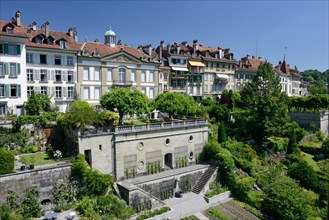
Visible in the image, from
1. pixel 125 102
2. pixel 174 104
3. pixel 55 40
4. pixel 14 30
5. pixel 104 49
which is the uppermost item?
pixel 14 30

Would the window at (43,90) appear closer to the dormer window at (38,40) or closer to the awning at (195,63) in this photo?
the dormer window at (38,40)

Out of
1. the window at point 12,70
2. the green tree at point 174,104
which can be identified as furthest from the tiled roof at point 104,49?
the green tree at point 174,104

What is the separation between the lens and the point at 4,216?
2238cm

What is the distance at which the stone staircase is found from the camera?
3320 centimetres

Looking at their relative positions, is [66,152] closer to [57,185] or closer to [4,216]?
[57,185]

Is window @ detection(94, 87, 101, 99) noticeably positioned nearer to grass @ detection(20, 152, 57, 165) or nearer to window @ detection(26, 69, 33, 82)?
window @ detection(26, 69, 33, 82)

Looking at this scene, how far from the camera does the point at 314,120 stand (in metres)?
55.3

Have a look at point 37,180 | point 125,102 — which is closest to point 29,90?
point 125,102

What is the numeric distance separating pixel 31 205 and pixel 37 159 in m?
5.84

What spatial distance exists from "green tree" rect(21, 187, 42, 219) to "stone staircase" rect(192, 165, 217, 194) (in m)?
17.0

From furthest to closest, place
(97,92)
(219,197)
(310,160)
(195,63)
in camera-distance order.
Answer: (195,63) → (97,92) → (310,160) → (219,197)

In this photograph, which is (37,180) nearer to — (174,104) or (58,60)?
(174,104)

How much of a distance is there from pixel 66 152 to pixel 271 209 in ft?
75.9

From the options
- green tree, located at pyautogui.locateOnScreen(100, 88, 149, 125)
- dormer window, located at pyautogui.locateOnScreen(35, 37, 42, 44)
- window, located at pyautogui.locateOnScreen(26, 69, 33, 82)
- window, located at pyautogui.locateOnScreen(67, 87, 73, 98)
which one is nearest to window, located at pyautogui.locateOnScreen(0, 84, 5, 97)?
window, located at pyautogui.locateOnScreen(26, 69, 33, 82)
